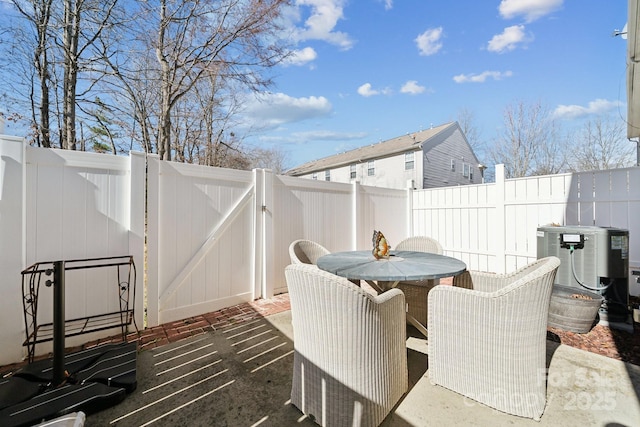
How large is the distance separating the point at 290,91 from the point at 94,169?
5196 millimetres

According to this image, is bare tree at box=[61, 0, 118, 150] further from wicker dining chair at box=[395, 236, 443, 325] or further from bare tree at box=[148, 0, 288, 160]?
wicker dining chair at box=[395, 236, 443, 325]

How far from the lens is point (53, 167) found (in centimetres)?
255

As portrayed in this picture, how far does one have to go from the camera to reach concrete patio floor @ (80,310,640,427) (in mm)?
1703

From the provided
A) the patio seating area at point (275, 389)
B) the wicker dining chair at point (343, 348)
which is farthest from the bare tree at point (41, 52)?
the wicker dining chair at point (343, 348)

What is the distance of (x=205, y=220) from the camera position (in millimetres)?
3508

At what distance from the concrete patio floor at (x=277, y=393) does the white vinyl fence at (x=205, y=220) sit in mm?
991

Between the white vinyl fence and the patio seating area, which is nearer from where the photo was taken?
the patio seating area

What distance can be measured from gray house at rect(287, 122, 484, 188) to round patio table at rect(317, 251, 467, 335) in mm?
9673

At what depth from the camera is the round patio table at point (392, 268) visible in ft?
6.67

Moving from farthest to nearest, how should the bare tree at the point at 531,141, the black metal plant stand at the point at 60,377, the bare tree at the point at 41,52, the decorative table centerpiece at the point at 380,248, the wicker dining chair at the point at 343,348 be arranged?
1. the bare tree at the point at 531,141
2. the bare tree at the point at 41,52
3. the decorative table centerpiece at the point at 380,248
4. the black metal plant stand at the point at 60,377
5. the wicker dining chair at the point at 343,348

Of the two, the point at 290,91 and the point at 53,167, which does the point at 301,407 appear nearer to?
the point at 53,167

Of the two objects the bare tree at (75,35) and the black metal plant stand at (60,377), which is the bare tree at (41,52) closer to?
the bare tree at (75,35)

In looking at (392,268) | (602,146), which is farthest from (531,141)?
(392,268)

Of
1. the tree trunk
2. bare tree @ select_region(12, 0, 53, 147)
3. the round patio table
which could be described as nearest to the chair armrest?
the round patio table
